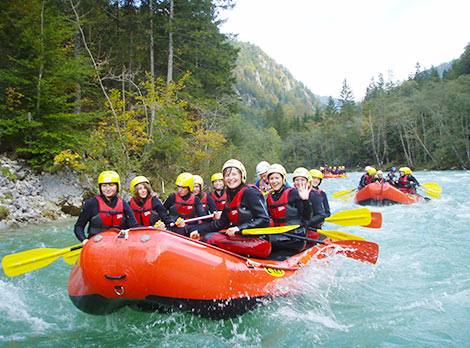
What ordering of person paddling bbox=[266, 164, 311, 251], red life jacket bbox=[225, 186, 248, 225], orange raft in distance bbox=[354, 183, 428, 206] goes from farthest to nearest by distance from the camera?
orange raft in distance bbox=[354, 183, 428, 206], person paddling bbox=[266, 164, 311, 251], red life jacket bbox=[225, 186, 248, 225]

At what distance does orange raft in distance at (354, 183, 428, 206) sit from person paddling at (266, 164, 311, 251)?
9492 mm

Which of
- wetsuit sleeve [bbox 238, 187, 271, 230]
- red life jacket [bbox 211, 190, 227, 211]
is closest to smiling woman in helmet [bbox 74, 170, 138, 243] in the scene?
wetsuit sleeve [bbox 238, 187, 271, 230]

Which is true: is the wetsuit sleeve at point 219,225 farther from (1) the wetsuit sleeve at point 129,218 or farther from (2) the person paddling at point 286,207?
(1) the wetsuit sleeve at point 129,218

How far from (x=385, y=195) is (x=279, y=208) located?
9826 millimetres

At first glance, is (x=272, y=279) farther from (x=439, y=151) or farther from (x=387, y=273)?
(x=439, y=151)

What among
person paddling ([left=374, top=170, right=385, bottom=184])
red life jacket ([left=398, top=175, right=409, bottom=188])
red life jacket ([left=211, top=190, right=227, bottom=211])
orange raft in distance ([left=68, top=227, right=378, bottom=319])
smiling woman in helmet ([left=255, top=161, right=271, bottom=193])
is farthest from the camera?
red life jacket ([left=398, top=175, right=409, bottom=188])

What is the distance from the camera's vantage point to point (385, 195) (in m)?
13.0

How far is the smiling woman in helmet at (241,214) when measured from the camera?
3.92m

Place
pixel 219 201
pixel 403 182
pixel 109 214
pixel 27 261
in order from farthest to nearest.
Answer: pixel 403 182 < pixel 219 201 < pixel 109 214 < pixel 27 261

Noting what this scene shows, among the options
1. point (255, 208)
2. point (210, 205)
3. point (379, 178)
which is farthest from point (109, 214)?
point (379, 178)

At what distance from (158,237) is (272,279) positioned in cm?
157

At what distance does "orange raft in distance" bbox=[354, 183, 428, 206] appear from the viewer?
12.9 meters

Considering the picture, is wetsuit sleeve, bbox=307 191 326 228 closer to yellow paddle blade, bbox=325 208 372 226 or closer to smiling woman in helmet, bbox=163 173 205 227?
yellow paddle blade, bbox=325 208 372 226

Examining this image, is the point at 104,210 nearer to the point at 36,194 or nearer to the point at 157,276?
the point at 157,276
